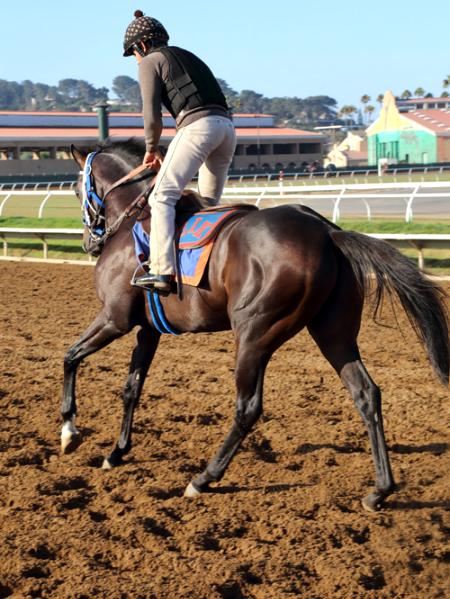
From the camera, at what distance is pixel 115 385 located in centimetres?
668

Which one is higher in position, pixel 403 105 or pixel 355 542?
pixel 403 105

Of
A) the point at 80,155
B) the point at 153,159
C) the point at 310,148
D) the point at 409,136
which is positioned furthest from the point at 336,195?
the point at 409,136

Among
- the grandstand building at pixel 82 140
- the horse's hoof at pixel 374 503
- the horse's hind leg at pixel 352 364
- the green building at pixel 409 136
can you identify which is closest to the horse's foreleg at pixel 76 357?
the horse's hind leg at pixel 352 364

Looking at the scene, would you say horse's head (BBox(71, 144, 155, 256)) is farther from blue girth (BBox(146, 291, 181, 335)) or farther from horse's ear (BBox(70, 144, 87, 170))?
blue girth (BBox(146, 291, 181, 335))

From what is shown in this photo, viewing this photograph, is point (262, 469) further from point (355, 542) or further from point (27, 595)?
point (27, 595)

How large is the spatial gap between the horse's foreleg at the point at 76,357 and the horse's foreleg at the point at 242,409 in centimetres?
93

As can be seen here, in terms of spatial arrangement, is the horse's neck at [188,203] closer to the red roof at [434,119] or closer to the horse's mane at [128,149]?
the horse's mane at [128,149]

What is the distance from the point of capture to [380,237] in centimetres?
1186

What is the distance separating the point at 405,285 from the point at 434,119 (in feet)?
273

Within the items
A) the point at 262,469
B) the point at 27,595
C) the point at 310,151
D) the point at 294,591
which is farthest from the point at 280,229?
the point at 310,151

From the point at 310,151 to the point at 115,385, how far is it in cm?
7151

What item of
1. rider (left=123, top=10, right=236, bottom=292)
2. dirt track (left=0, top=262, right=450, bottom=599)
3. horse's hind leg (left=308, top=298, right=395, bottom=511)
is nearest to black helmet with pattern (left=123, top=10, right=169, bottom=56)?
rider (left=123, top=10, right=236, bottom=292)

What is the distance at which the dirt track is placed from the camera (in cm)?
341

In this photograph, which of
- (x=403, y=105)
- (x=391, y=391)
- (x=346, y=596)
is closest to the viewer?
(x=346, y=596)
